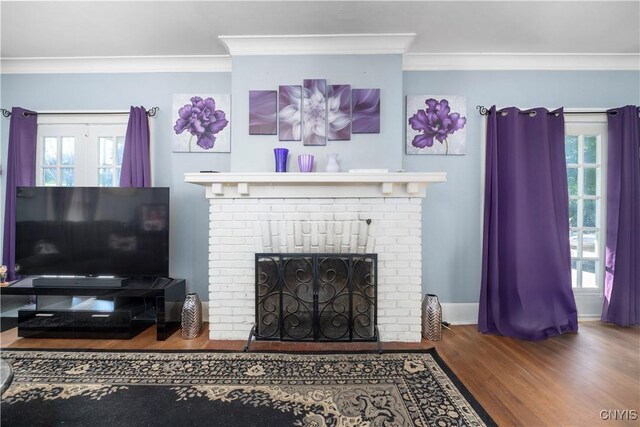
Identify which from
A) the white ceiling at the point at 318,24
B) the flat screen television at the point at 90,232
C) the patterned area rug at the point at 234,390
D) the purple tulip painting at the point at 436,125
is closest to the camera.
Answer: the patterned area rug at the point at 234,390

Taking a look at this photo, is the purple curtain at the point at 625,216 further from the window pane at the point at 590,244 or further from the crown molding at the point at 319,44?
the crown molding at the point at 319,44

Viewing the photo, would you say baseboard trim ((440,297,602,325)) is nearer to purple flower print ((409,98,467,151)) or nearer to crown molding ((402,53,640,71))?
purple flower print ((409,98,467,151))

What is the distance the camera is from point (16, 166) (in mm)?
2768

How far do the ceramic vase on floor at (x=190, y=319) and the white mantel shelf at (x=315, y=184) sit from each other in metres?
0.90

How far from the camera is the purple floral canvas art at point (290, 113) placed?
250cm

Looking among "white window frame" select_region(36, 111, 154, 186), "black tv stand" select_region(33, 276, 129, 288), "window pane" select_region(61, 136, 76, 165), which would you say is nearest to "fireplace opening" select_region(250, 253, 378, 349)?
"black tv stand" select_region(33, 276, 129, 288)

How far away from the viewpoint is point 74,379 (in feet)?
5.90

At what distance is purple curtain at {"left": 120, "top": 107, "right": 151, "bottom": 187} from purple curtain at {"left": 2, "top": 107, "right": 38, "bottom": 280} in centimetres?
95

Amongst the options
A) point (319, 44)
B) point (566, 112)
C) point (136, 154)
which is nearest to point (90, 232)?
point (136, 154)

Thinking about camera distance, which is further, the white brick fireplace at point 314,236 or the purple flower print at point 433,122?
the purple flower print at point 433,122

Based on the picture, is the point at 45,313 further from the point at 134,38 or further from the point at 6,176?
the point at 134,38

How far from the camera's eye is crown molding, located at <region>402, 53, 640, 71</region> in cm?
268

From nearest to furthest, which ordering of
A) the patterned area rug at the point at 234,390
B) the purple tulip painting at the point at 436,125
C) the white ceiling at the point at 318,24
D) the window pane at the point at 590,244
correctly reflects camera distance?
1. the patterned area rug at the point at 234,390
2. the white ceiling at the point at 318,24
3. the purple tulip painting at the point at 436,125
4. the window pane at the point at 590,244

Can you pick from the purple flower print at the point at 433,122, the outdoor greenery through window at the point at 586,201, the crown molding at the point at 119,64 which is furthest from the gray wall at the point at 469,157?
the crown molding at the point at 119,64
